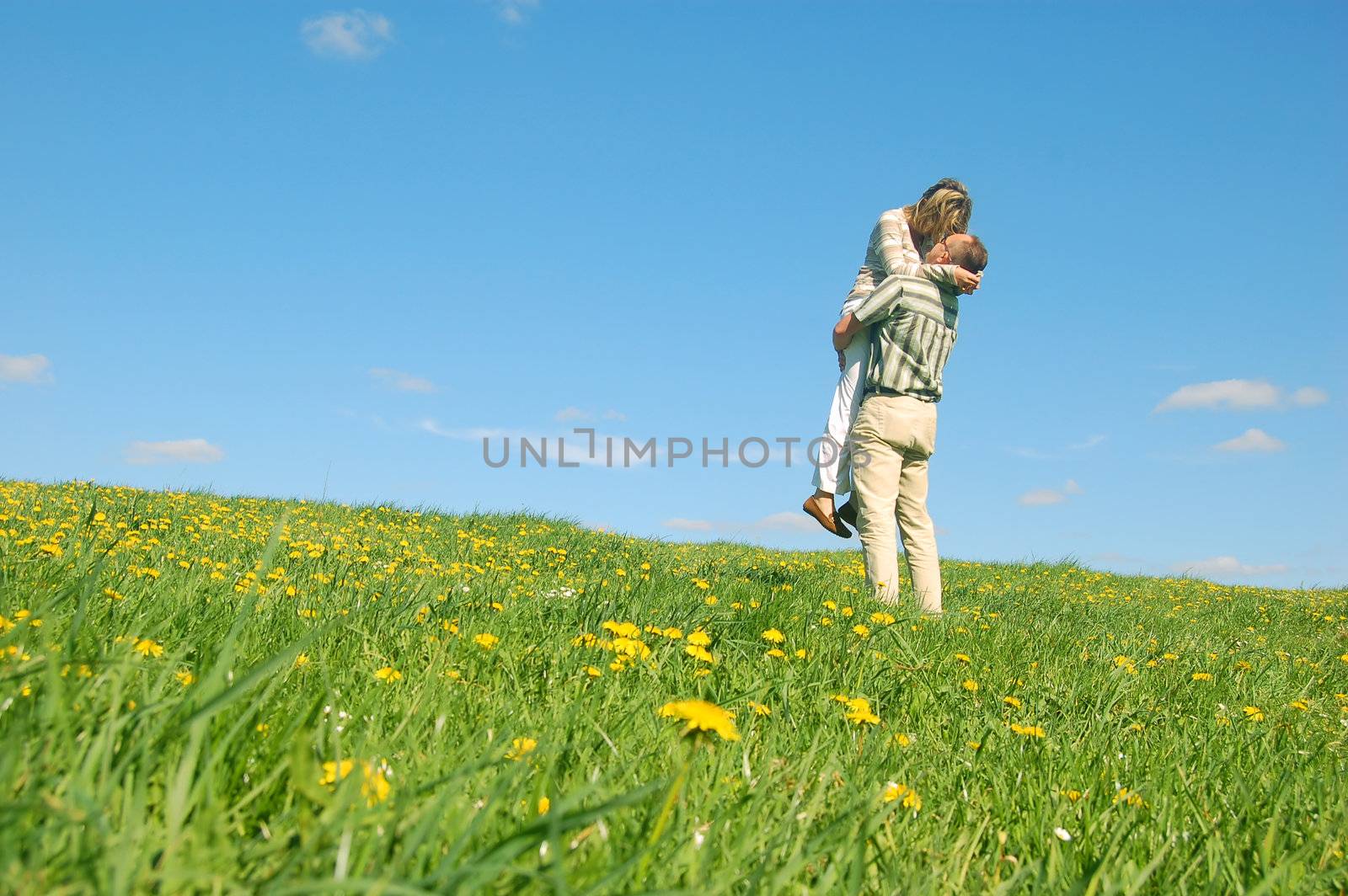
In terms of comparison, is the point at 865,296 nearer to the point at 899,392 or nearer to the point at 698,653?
the point at 899,392

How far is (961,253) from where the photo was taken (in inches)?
303

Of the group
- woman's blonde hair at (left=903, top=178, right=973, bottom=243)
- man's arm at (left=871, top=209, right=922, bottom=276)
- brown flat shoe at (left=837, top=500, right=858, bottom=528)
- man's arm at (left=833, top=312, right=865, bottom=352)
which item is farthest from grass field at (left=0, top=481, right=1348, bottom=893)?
woman's blonde hair at (left=903, top=178, right=973, bottom=243)

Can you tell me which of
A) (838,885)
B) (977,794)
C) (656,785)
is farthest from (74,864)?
(977,794)

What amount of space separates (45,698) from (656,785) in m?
1.10

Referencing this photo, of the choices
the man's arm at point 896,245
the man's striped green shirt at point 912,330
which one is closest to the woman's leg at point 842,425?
the man's striped green shirt at point 912,330

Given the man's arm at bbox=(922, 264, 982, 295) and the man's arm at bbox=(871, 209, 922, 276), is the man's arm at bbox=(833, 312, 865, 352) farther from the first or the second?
the man's arm at bbox=(922, 264, 982, 295)

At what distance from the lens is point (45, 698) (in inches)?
67.1

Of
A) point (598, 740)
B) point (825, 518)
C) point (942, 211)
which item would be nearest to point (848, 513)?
point (825, 518)

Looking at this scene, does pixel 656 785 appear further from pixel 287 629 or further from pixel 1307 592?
pixel 1307 592

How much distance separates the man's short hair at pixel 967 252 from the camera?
7.69 m

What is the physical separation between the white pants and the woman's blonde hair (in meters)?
0.78

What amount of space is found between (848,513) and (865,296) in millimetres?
1841

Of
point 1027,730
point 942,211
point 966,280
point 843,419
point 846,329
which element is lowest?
point 1027,730

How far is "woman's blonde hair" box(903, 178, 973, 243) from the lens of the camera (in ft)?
26.0
